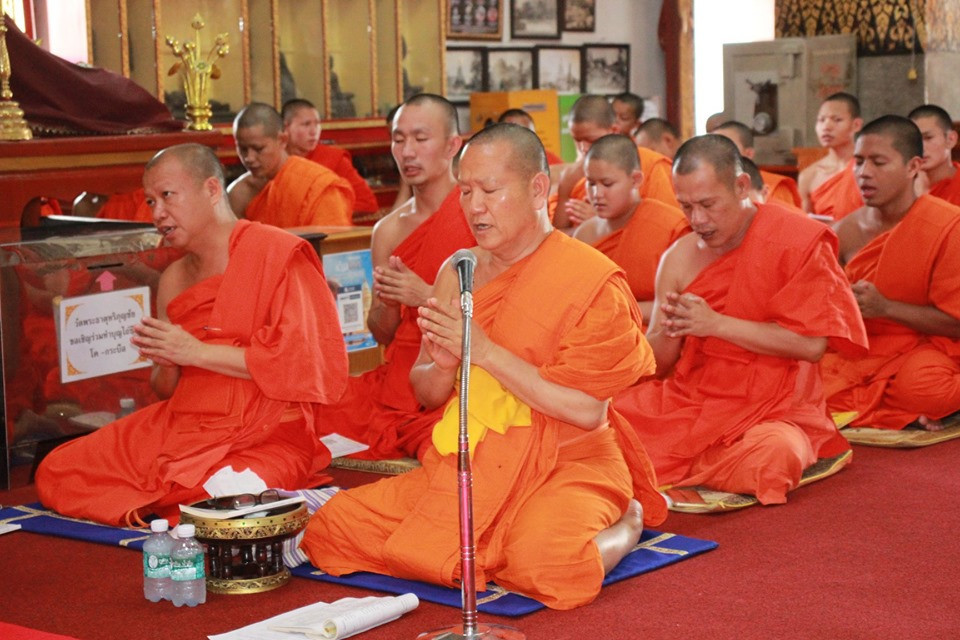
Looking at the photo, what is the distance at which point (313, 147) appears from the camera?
10.1 meters

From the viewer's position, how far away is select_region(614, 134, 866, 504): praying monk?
5.20 meters

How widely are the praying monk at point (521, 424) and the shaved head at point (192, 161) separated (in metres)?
1.19

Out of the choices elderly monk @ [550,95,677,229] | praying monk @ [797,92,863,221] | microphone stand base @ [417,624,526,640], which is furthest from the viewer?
praying monk @ [797,92,863,221]

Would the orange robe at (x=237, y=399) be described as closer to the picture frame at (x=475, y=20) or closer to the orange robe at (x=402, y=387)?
the orange robe at (x=402, y=387)

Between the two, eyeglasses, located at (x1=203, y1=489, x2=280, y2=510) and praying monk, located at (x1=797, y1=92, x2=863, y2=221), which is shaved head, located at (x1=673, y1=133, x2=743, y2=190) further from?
praying monk, located at (x1=797, y1=92, x2=863, y2=221)

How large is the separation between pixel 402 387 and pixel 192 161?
1495 millimetres

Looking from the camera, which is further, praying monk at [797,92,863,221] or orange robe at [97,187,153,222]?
praying monk at [797,92,863,221]

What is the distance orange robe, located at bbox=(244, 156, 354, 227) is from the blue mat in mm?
3461

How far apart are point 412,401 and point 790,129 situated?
8103mm

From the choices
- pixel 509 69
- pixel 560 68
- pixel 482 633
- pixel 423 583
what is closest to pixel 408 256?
pixel 423 583

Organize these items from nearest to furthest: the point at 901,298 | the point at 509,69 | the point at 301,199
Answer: the point at 901,298 < the point at 301,199 < the point at 509,69

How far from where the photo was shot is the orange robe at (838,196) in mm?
8344

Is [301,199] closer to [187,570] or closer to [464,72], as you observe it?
[187,570]

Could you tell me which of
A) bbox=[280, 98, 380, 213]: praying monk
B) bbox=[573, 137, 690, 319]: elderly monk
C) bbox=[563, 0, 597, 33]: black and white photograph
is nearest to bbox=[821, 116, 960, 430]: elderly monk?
bbox=[573, 137, 690, 319]: elderly monk
